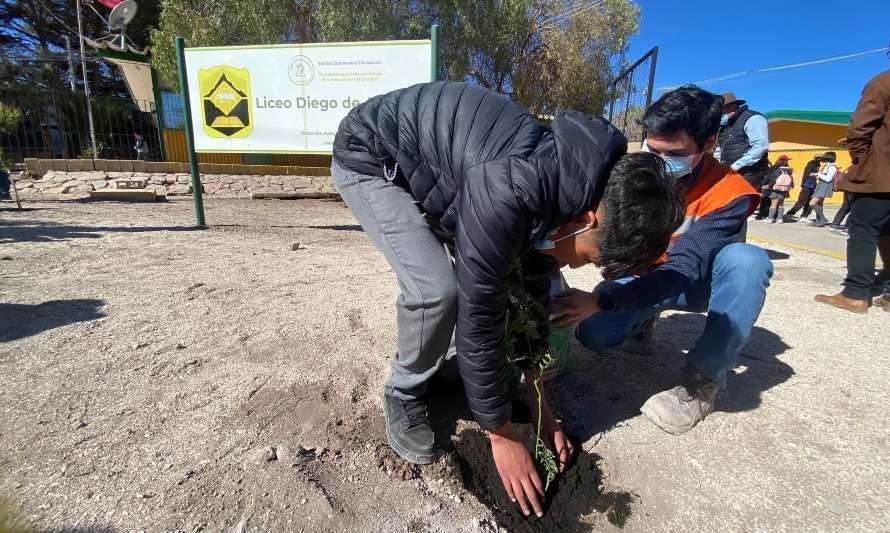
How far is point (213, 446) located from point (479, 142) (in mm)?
1349

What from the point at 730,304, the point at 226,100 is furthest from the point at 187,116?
the point at 730,304

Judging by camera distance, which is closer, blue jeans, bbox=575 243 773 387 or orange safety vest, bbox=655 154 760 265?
blue jeans, bbox=575 243 773 387

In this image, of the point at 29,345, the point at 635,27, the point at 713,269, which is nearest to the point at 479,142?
the point at 713,269

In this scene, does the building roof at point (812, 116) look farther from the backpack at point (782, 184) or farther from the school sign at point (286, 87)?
the school sign at point (286, 87)

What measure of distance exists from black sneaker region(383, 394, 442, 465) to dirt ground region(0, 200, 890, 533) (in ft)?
0.13

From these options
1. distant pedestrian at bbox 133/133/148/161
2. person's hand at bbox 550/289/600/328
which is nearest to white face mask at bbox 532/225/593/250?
person's hand at bbox 550/289/600/328

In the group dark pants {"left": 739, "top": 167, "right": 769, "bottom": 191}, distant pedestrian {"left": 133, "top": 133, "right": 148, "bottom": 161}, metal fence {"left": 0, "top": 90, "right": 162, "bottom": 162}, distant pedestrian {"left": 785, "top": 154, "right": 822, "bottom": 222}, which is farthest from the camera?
distant pedestrian {"left": 133, "top": 133, "right": 148, "bottom": 161}

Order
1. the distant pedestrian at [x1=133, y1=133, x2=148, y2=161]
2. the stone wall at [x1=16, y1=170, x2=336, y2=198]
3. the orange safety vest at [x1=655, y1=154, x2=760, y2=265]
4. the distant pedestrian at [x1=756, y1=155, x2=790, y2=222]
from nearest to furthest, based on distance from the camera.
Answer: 1. the orange safety vest at [x1=655, y1=154, x2=760, y2=265]
2. the stone wall at [x1=16, y1=170, x2=336, y2=198]
3. the distant pedestrian at [x1=756, y1=155, x2=790, y2=222]
4. the distant pedestrian at [x1=133, y1=133, x2=148, y2=161]

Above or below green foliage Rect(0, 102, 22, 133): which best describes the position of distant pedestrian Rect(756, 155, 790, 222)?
below

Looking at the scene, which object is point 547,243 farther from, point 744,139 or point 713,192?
point 744,139

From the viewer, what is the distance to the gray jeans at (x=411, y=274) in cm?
145

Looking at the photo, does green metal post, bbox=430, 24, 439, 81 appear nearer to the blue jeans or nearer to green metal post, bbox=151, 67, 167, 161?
the blue jeans

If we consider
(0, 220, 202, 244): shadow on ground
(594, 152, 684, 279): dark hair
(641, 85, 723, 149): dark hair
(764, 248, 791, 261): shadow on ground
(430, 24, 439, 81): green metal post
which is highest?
(430, 24, 439, 81): green metal post

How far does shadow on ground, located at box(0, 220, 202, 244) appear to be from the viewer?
4.45 meters
